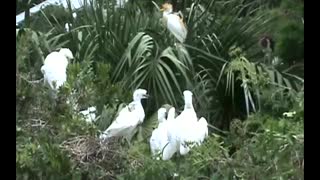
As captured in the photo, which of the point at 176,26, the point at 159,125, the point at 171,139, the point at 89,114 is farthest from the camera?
the point at 176,26

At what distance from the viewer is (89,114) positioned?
2598 mm

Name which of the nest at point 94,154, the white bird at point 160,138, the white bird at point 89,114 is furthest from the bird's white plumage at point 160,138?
the nest at point 94,154

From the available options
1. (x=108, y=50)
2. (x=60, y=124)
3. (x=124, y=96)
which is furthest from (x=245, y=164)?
(x=108, y=50)

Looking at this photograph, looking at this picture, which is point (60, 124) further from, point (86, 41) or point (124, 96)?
point (86, 41)

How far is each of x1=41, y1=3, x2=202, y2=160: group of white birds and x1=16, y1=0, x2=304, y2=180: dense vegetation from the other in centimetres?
6

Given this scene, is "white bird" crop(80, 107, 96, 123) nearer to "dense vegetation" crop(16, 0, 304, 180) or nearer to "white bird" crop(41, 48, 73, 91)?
"dense vegetation" crop(16, 0, 304, 180)

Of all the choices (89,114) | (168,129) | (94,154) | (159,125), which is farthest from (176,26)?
(94,154)

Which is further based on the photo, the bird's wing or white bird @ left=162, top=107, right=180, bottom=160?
the bird's wing

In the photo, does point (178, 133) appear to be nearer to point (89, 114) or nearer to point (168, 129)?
point (168, 129)

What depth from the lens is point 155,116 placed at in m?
3.74

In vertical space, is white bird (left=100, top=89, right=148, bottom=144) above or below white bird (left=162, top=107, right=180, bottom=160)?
above

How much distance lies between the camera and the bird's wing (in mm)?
4023

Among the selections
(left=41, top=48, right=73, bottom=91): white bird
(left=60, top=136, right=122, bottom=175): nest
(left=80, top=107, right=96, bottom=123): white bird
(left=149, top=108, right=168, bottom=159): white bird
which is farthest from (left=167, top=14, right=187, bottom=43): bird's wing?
(left=60, top=136, right=122, bottom=175): nest

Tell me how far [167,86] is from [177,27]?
A: 0.42 meters
